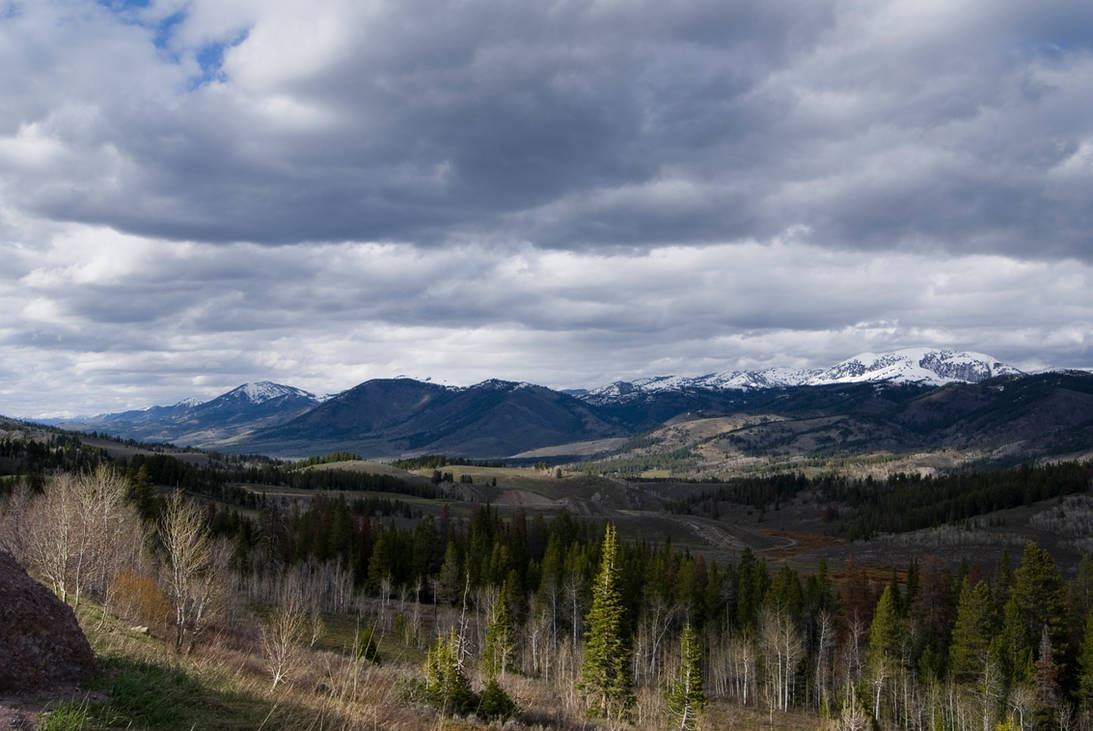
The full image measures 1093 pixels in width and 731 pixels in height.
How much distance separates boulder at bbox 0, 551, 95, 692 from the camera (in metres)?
13.6

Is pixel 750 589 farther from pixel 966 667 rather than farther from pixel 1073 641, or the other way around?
pixel 1073 641

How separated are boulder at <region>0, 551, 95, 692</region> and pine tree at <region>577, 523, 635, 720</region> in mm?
41345

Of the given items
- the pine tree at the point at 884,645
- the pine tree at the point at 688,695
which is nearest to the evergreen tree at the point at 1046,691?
the pine tree at the point at 884,645

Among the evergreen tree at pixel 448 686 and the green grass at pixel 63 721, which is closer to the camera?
the green grass at pixel 63 721

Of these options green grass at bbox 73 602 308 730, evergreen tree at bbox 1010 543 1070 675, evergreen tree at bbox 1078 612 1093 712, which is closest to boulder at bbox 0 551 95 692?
green grass at bbox 73 602 308 730

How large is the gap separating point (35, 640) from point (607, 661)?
4344cm

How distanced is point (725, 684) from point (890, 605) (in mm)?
24020

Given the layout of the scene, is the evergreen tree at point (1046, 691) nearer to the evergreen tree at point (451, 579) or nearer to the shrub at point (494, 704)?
the shrub at point (494, 704)

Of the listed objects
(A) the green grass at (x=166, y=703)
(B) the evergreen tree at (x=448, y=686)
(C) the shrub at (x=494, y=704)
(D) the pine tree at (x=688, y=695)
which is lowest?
(D) the pine tree at (x=688, y=695)

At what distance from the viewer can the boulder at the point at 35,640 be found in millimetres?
13648

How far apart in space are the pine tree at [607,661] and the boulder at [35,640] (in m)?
41.3

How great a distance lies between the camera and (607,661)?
50938 millimetres

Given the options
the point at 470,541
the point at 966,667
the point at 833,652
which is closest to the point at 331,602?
the point at 470,541

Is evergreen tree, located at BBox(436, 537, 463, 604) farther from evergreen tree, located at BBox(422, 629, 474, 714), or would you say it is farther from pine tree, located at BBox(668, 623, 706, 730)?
evergreen tree, located at BBox(422, 629, 474, 714)
